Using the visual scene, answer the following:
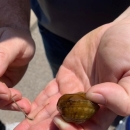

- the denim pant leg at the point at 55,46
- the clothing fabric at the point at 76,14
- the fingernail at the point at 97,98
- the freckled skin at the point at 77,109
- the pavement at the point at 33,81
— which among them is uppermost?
the clothing fabric at the point at 76,14

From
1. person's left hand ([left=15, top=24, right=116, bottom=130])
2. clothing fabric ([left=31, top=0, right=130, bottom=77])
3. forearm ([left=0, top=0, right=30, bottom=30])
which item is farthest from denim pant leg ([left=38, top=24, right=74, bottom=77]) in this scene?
person's left hand ([left=15, top=24, right=116, bottom=130])

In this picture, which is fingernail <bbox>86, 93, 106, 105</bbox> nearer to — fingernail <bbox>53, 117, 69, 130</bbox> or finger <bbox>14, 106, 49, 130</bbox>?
fingernail <bbox>53, 117, 69, 130</bbox>

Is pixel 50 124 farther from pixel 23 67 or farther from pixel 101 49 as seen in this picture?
pixel 23 67

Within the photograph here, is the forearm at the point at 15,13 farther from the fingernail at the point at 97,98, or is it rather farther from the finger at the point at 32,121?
the fingernail at the point at 97,98

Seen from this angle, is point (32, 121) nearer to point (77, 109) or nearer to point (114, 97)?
point (77, 109)

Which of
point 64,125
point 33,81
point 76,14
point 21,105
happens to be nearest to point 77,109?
point 64,125

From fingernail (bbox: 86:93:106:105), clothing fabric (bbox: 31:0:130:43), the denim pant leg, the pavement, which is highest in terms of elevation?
clothing fabric (bbox: 31:0:130:43)

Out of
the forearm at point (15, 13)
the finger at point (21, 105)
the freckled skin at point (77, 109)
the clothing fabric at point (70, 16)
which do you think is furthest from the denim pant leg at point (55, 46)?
the freckled skin at point (77, 109)
